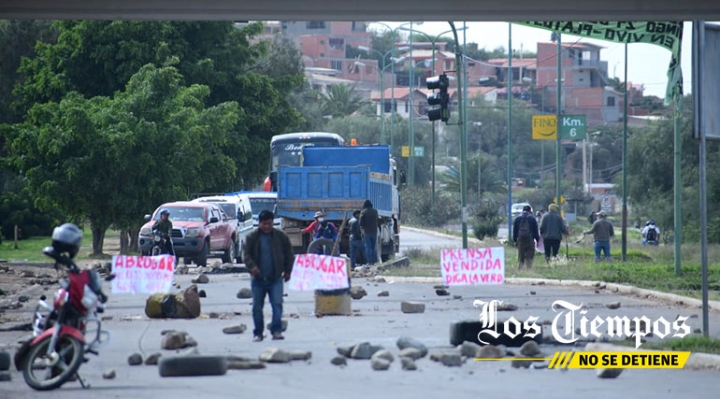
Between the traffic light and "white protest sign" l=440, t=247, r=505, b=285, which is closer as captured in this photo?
"white protest sign" l=440, t=247, r=505, b=285

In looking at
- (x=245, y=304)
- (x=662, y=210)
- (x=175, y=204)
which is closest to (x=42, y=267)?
(x=175, y=204)

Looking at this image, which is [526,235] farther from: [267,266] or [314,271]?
[267,266]

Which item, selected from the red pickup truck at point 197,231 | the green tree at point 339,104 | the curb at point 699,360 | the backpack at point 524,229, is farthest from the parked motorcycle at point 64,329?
the green tree at point 339,104

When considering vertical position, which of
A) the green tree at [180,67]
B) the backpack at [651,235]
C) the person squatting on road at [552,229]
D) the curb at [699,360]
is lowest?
the backpack at [651,235]

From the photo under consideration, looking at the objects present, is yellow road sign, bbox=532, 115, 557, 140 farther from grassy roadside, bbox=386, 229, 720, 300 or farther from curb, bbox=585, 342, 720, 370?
curb, bbox=585, 342, 720, 370

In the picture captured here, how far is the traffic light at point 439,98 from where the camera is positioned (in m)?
29.9

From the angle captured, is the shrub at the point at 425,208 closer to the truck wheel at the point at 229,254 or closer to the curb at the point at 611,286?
the truck wheel at the point at 229,254

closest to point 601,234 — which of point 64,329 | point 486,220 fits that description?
point 64,329

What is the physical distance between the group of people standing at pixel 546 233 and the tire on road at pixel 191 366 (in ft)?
54.5

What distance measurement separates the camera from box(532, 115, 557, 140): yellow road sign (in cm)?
4266

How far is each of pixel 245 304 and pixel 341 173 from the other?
13747mm

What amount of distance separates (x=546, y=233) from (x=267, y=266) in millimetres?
15646

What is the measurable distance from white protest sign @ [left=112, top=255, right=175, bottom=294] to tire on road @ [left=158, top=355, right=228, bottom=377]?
3.83 meters

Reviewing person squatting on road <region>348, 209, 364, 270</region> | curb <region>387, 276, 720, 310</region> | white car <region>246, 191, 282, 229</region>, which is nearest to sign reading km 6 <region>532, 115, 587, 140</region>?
white car <region>246, 191, 282, 229</region>
